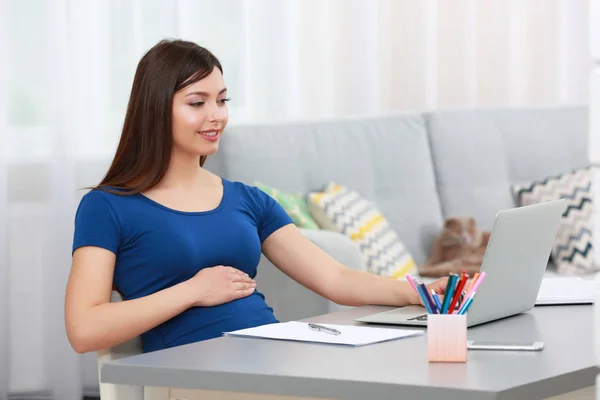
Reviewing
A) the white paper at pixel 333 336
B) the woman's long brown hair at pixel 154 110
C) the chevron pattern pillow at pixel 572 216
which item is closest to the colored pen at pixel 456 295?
the white paper at pixel 333 336

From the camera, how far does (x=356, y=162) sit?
3.38 meters

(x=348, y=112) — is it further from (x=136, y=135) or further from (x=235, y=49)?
(x=136, y=135)

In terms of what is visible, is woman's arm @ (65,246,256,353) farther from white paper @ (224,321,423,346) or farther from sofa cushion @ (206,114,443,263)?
sofa cushion @ (206,114,443,263)

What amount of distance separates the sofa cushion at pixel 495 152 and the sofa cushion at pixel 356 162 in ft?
0.22

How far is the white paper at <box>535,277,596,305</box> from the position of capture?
1.76 meters

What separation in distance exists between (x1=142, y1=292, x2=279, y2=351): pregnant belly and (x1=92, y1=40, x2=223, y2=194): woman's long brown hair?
0.31 metres

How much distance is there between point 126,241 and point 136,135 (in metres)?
0.26

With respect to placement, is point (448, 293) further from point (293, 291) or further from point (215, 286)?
point (293, 291)

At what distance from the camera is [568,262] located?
3.37m

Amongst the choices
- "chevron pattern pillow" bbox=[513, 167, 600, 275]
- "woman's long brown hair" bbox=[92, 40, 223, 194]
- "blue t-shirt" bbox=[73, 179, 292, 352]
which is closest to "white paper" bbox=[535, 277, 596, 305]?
"blue t-shirt" bbox=[73, 179, 292, 352]

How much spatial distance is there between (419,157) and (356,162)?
267 mm

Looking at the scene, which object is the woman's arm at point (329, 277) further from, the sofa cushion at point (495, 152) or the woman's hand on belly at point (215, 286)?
the sofa cushion at point (495, 152)

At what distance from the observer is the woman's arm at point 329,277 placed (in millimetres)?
1812

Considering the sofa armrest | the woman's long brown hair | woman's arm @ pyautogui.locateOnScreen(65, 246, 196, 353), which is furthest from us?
the sofa armrest
